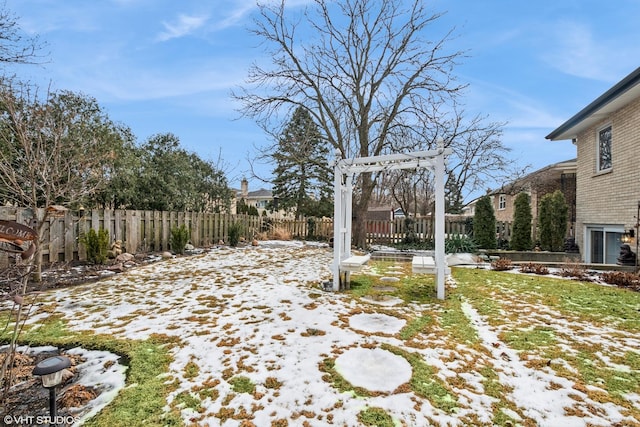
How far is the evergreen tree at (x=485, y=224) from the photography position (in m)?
11.1

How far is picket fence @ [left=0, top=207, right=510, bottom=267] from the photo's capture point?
6805 millimetres

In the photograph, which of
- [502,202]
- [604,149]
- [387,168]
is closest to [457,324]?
[387,168]

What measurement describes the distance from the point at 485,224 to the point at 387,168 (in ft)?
24.7

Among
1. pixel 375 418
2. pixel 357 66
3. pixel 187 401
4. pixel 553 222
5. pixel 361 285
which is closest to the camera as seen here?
pixel 375 418

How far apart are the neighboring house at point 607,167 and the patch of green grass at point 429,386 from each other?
733 centimetres

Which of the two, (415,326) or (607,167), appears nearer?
(415,326)

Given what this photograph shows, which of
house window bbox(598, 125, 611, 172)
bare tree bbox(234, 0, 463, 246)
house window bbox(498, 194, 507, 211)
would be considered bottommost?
house window bbox(498, 194, 507, 211)

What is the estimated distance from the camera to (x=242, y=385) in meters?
2.32

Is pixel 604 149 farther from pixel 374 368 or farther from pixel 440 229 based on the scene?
pixel 374 368

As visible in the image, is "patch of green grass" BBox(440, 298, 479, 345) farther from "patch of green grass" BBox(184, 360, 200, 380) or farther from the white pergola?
"patch of green grass" BBox(184, 360, 200, 380)

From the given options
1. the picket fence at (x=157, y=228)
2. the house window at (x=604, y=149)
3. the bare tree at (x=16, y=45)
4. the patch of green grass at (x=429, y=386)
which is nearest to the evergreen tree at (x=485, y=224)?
the picket fence at (x=157, y=228)

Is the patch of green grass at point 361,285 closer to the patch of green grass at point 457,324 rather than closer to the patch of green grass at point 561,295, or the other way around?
the patch of green grass at point 457,324

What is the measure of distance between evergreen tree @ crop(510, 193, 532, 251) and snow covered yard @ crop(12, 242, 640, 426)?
18.6ft

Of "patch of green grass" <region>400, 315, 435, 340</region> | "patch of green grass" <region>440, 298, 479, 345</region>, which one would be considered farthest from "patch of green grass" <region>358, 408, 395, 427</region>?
"patch of green grass" <region>440, 298, 479, 345</region>
